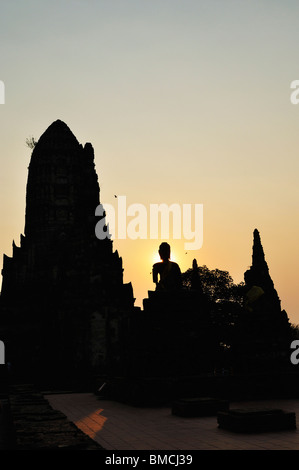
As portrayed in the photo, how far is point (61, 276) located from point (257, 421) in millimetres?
42541

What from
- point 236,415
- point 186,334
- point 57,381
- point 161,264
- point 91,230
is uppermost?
point 91,230

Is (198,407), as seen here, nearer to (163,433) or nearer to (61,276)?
(163,433)

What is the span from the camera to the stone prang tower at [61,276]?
155 feet

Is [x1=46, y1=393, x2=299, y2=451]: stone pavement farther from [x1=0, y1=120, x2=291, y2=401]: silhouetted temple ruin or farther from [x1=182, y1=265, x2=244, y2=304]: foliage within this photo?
[x1=182, y1=265, x2=244, y2=304]: foliage

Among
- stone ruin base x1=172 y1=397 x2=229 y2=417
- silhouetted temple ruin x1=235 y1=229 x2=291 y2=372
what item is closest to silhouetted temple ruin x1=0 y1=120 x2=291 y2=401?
silhouetted temple ruin x1=235 y1=229 x2=291 y2=372

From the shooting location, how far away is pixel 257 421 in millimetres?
11023

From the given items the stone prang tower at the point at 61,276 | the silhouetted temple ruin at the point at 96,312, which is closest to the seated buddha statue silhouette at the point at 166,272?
the silhouetted temple ruin at the point at 96,312

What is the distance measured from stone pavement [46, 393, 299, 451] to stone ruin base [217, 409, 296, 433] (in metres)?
0.21

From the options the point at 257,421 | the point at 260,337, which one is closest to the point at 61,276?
the point at 260,337

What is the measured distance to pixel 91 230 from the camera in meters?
56.5

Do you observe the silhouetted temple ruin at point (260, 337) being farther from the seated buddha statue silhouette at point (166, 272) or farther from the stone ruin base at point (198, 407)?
A: the stone ruin base at point (198, 407)

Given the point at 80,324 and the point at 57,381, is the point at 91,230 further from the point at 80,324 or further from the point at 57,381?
the point at 57,381

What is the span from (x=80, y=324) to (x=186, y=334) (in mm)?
31722
